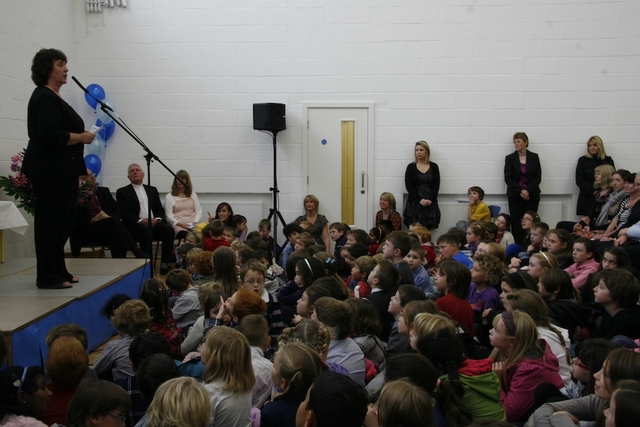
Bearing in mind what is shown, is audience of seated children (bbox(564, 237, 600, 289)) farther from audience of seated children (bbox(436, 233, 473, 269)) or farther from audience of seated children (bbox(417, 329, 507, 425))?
audience of seated children (bbox(417, 329, 507, 425))

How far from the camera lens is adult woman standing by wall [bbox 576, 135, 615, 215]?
7.92 metres

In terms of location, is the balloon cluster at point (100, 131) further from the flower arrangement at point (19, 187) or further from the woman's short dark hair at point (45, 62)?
the woman's short dark hair at point (45, 62)

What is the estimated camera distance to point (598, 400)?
7.92 feet

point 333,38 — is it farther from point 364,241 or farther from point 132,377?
point 132,377

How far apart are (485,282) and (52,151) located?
2750 mm

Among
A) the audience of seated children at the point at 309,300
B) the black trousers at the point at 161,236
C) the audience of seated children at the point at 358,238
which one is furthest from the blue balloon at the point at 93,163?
the audience of seated children at the point at 309,300

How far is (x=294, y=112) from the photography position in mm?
8273

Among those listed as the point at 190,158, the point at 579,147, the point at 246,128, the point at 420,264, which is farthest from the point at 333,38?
the point at 420,264

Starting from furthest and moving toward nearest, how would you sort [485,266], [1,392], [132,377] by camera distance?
[485,266], [132,377], [1,392]

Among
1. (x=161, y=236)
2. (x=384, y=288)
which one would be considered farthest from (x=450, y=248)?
(x=161, y=236)

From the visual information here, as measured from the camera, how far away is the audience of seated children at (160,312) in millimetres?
3682

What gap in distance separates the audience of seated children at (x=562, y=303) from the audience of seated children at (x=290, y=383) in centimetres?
180

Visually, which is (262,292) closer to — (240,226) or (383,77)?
(240,226)

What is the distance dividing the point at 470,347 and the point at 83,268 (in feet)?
10.6
